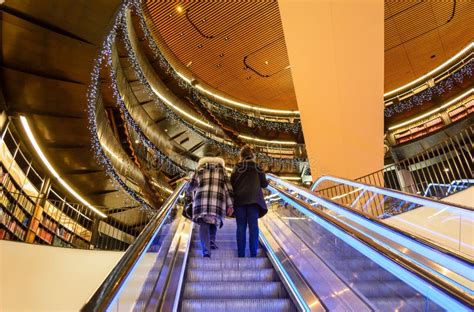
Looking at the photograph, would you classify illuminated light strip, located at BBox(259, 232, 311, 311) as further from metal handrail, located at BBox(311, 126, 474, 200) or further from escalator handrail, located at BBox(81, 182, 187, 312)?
metal handrail, located at BBox(311, 126, 474, 200)

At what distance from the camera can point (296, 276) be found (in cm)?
316

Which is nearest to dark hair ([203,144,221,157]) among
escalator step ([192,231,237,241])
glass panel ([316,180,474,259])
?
glass panel ([316,180,474,259])

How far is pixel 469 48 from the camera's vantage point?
17016 mm

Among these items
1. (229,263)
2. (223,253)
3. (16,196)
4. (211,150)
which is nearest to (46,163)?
(16,196)

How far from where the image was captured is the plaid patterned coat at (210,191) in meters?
4.25

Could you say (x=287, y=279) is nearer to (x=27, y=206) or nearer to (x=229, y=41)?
(x=27, y=206)

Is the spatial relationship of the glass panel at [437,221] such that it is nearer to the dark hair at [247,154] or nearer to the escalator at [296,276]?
the escalator at [296,276]

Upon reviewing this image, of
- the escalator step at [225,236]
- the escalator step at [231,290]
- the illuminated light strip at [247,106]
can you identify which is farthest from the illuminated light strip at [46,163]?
the illuminated light strip at [247,106]

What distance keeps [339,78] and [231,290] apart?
5.80 m

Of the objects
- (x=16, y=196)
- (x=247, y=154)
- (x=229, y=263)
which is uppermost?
(x=16, y=196)

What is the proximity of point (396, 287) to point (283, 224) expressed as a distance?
3099mm

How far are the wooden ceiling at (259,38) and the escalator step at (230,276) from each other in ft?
39.3

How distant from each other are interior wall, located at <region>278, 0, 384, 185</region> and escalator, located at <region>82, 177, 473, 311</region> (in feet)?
13.4

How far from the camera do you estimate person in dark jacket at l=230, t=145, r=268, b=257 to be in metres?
4.31
